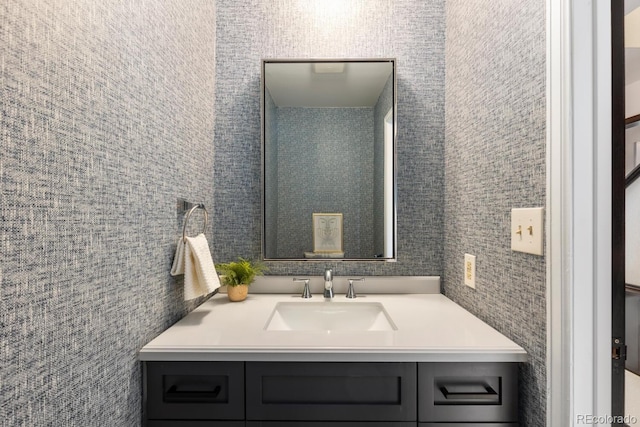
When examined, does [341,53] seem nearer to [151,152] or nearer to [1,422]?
[151,152]

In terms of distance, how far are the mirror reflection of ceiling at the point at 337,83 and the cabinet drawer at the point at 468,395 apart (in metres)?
1.01

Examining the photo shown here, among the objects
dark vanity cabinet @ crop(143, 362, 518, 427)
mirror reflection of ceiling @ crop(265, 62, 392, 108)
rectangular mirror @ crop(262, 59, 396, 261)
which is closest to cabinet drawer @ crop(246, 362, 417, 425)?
dark vanity cabinet @ crop(143, 362, 518, 427)

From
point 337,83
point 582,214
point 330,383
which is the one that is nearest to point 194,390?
point 330,383

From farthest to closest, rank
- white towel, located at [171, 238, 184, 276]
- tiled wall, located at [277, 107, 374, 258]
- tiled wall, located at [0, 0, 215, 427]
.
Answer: tiled wall, located at [277, 107, 374, 258] → white towel, located at [171, 238, 184, 276] → tiled wall, located at [0, 0, 215, 427]

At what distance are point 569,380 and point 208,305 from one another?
1101 millimetres

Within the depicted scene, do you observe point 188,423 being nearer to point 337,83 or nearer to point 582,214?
point 582,214

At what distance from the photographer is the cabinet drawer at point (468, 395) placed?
2.99 ft

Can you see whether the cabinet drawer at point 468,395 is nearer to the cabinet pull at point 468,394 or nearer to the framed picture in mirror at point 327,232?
the cabinet pull at point 468,394

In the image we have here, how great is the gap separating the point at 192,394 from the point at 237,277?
52 cm

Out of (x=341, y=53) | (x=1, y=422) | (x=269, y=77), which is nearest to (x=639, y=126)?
(x=341, y=53)

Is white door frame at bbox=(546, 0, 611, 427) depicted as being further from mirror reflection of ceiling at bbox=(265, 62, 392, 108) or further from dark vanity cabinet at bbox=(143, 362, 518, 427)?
mirror reflection of ceiling at bbox=(265, 62, 392, 108)

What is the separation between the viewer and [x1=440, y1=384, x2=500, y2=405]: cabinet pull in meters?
0.92

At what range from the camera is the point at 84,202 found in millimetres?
716

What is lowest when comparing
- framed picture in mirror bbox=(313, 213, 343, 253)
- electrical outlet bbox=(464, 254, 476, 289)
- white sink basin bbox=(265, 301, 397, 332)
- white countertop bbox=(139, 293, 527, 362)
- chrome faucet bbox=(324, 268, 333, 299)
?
white sink basin bbox=(265, 301, 397, 332)
